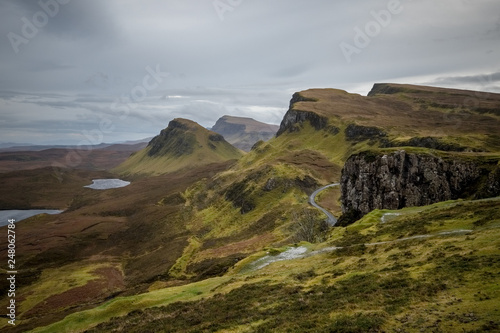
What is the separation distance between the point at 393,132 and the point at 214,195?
399 ft

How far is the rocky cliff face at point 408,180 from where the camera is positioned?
228ft

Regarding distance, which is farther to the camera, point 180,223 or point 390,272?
point 180,223

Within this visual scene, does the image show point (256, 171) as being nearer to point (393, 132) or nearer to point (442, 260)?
point (393, 132)

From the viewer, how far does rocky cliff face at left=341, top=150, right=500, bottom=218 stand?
69375 millimetres

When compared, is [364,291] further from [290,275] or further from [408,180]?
[408,180]

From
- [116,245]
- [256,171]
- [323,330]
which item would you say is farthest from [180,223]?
[323,330]

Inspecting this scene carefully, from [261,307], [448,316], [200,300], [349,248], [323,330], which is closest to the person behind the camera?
[448,316]

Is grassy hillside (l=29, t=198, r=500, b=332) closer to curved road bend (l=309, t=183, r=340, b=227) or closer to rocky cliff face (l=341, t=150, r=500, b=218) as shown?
rocky cliff face (l=341, t=150, r=500, b=218)

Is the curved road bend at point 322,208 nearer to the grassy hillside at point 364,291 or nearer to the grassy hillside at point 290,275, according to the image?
the grassy hillside at point 290,275

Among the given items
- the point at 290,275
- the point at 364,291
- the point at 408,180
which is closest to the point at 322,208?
the point at 408,180

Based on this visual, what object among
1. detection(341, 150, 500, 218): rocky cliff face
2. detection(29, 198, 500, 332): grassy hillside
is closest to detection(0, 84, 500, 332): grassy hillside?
detection(29, 198, 500, 332): grassy hillside

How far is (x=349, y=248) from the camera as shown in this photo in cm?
4509

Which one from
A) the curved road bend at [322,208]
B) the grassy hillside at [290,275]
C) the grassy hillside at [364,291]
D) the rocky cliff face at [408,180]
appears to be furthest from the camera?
the curved road bend at [322,208]

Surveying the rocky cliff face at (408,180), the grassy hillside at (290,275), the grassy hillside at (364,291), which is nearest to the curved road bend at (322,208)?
the grassy hillside at (290,275)
